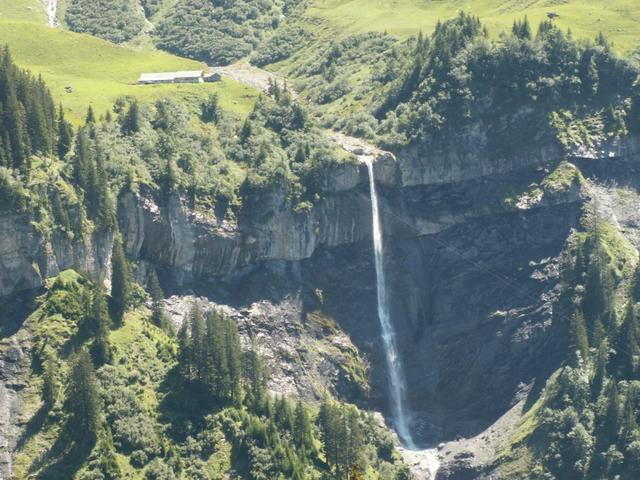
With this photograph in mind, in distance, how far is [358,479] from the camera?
450 feet
